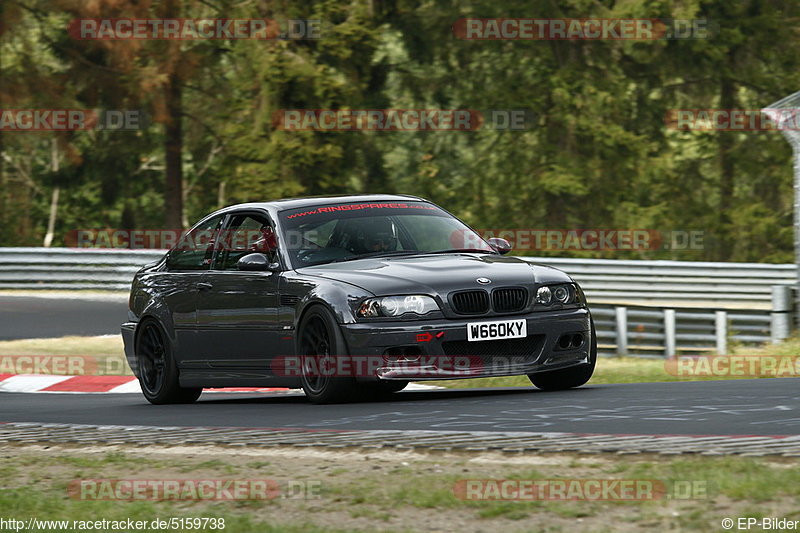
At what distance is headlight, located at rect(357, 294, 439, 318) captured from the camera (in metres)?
9.34

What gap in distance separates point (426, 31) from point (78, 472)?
109 feet

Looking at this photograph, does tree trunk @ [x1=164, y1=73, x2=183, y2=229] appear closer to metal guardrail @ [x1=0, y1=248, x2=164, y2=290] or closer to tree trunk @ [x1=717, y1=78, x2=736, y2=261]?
metal guardrail @ [x1=0, y1=248, x2=164, y2=290]

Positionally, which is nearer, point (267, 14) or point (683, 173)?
point (267, 14)

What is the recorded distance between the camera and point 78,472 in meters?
6.96

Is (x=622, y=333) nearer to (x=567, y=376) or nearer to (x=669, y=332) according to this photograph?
(x=669, y=332)

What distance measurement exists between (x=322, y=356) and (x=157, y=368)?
2488 mm

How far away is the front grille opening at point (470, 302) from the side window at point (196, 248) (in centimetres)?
255

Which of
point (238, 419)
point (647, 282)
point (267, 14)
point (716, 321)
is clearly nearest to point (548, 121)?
point (267, 14)

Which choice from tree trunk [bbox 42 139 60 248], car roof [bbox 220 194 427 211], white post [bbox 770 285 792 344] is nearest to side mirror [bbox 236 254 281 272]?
car roof [bbox 220 194 427 211]

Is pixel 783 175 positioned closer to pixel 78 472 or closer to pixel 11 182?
pixel 11 182

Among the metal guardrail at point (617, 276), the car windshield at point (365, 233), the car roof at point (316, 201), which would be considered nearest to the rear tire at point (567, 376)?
the car windshield at point (365, 233)

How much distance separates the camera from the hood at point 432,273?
9.39m

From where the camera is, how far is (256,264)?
1020 cm

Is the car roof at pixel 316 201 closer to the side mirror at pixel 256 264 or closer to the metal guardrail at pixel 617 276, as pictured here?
the side mirror at pixel 256 264
